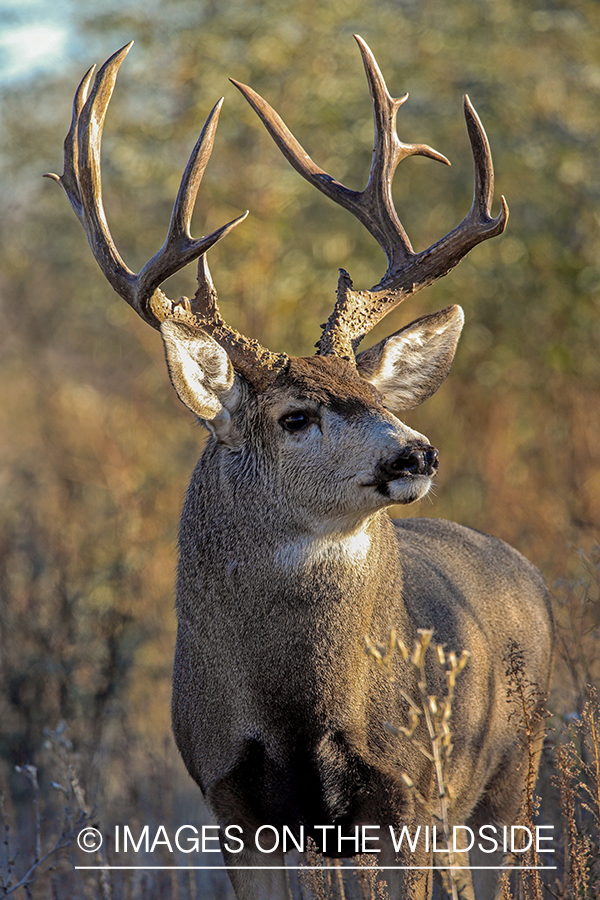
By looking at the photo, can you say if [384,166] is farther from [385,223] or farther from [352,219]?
[352,219]

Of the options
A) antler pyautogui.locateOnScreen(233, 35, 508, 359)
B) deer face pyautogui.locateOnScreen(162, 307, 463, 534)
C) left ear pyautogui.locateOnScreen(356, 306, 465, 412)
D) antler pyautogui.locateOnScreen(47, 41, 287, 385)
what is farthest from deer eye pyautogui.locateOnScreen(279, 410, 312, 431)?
left ear pyautogui.locateOnScreen(356, 306, 465, 412)

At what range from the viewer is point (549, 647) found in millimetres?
5371

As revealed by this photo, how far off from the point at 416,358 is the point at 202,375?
1089 millimetres

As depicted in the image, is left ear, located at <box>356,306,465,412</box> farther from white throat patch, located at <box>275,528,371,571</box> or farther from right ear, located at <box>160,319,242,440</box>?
white throat patch, located at <box>275,528,371,571</box>

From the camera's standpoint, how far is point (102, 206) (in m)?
4.27

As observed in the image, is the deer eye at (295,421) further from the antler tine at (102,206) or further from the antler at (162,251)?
the antler tine at (102,206)

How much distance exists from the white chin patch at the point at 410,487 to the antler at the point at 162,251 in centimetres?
75

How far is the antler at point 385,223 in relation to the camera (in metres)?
4.34

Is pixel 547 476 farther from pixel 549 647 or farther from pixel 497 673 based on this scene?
pixel 497 673

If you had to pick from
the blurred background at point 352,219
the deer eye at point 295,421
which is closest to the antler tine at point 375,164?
the deer eye at point 295,421

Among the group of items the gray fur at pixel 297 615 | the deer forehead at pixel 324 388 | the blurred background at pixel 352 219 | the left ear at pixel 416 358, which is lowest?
the gray fur at pixel 297 615

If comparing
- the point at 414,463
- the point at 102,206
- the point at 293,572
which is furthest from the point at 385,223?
the point at 293,572

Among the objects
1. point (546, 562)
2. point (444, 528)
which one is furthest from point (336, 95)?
point (444, 528)

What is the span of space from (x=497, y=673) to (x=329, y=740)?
1282 millimetres
